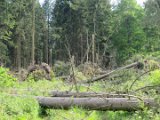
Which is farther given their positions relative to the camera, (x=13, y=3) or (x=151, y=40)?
(x=151, y=40)

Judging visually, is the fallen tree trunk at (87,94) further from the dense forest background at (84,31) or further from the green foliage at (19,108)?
the dense forest background at (84,31)

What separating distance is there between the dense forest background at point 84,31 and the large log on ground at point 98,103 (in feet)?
104

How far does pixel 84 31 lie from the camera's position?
164ft

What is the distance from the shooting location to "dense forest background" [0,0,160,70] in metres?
43.8

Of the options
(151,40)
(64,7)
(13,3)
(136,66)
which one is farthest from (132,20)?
(136,66)

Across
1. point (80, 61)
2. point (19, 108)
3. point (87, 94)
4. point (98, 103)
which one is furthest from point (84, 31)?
point (19, 108)

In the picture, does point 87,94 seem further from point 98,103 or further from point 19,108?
point 19,108

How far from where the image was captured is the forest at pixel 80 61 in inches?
338

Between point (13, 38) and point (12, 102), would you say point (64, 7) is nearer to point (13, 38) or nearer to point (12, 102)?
point (13, 38)

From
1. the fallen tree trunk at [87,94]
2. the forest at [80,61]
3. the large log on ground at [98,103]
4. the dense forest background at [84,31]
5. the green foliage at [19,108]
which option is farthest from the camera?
the dense forest background at [84,31]

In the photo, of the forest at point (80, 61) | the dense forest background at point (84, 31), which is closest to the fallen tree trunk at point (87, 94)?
the forest at point (80, 61)

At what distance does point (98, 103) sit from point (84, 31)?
136 ft

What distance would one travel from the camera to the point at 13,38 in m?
43.2

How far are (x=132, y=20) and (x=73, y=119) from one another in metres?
50.2
